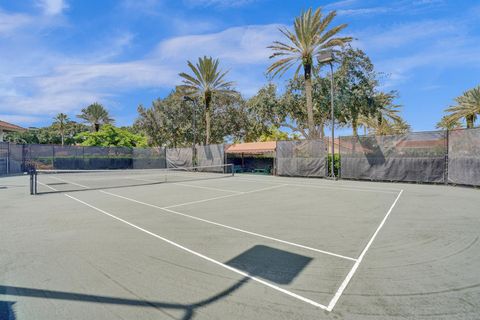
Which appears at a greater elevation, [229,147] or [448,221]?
[229,147]

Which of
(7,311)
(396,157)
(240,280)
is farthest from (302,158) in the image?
(7,311)

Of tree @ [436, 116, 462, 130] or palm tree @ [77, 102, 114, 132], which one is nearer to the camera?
tree @ [436, 116, 462, 130]

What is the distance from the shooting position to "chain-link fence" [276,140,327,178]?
18.6 meters

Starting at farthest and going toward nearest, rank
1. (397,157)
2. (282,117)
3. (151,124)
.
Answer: (151,124) → (282,117) → (397,157)

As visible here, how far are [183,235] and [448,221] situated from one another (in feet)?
20.1

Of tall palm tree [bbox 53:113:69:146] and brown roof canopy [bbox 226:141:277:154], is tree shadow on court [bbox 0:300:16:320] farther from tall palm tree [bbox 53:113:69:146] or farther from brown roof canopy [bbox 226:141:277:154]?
tall palm tree [bbox 53:113:69:146]

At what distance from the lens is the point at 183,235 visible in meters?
5.43

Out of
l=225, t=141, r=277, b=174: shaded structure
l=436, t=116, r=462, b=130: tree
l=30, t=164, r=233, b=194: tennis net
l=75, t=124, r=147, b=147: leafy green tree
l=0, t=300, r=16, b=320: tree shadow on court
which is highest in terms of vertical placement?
l=436, t=116, r=462, b=130: tree

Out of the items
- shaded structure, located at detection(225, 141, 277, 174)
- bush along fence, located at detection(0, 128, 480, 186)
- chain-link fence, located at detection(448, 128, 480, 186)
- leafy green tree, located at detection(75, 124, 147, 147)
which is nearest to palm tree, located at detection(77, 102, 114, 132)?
leafy green tree, located at detection(75, 124, 147, 147)

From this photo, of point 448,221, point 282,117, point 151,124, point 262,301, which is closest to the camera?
point 262,301

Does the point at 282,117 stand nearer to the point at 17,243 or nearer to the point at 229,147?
the point at 229,147

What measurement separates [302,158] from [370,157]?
459cm

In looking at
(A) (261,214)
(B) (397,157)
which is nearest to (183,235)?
(A) (261,214)

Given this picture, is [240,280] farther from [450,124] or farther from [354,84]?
[450,124]
